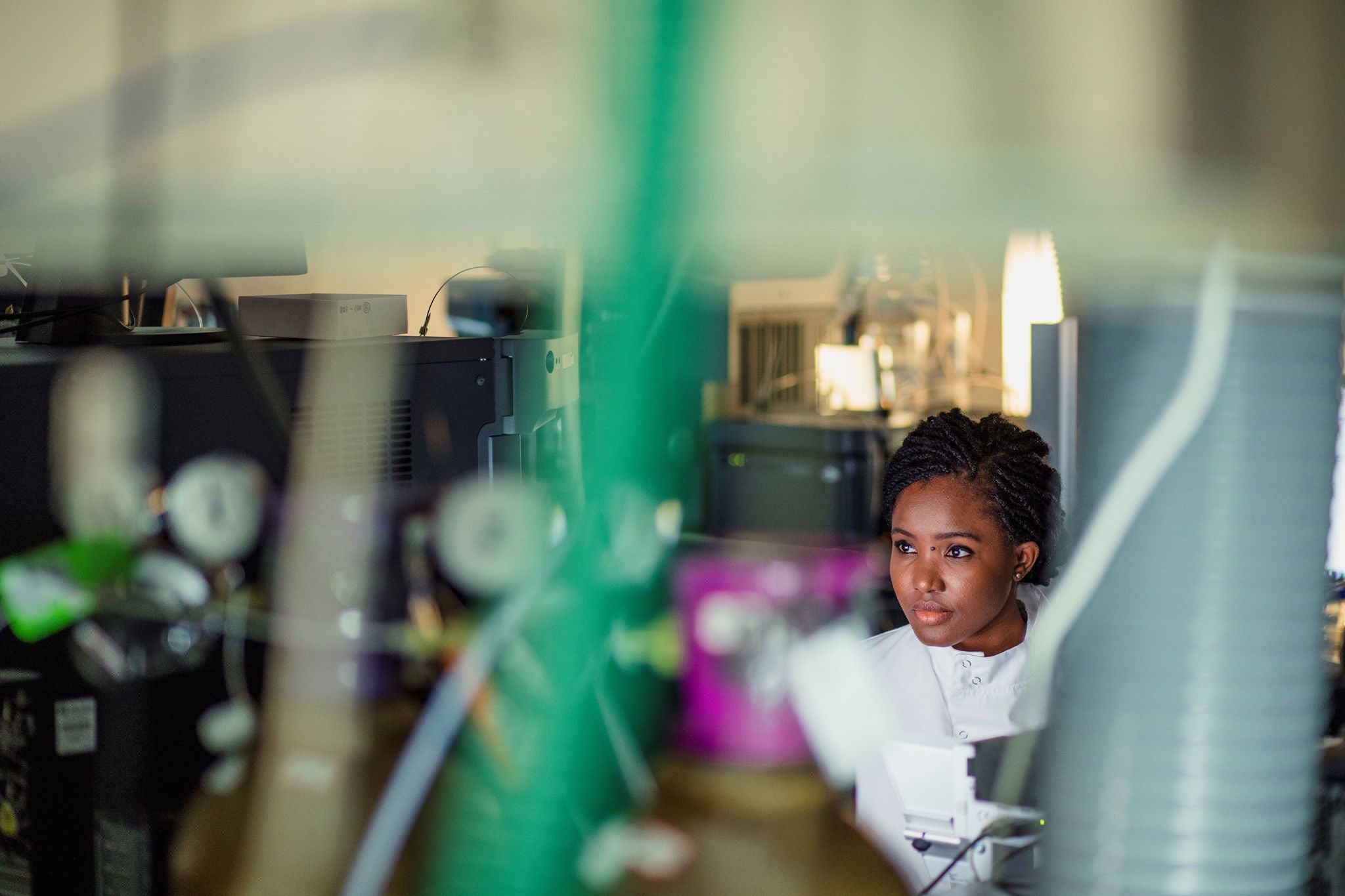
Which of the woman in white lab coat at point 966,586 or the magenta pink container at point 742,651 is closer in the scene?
the magenta pink container at point 742,651

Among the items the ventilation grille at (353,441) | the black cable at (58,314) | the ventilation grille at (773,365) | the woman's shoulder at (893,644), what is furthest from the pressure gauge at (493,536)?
the ventilation grille at (773,365)

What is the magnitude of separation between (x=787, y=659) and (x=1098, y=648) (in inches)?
20.3

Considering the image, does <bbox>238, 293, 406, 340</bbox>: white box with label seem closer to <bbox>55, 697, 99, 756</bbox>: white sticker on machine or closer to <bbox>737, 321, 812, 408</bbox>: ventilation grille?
<bbox>55, 697, 99, 756</bbox>: white sticker on machine

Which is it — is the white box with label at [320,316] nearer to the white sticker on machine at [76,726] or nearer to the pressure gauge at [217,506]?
the pressure gauge at [217,506]

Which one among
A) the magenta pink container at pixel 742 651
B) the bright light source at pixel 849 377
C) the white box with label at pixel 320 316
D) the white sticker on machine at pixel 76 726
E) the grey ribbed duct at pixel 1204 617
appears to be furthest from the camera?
the bright light source at pixel 849 377

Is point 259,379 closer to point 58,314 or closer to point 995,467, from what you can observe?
point 58,314

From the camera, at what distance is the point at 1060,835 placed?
282mm

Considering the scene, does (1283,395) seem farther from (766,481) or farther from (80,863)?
(766,481)

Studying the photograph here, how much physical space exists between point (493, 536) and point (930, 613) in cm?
48

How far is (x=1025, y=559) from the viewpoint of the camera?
3.36ft

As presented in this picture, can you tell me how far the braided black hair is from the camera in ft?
3.33

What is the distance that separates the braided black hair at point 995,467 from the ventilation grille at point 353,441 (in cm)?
50

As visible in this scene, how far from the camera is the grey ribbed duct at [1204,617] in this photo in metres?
0.25

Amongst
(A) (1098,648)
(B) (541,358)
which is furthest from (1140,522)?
(B) (541,358)
